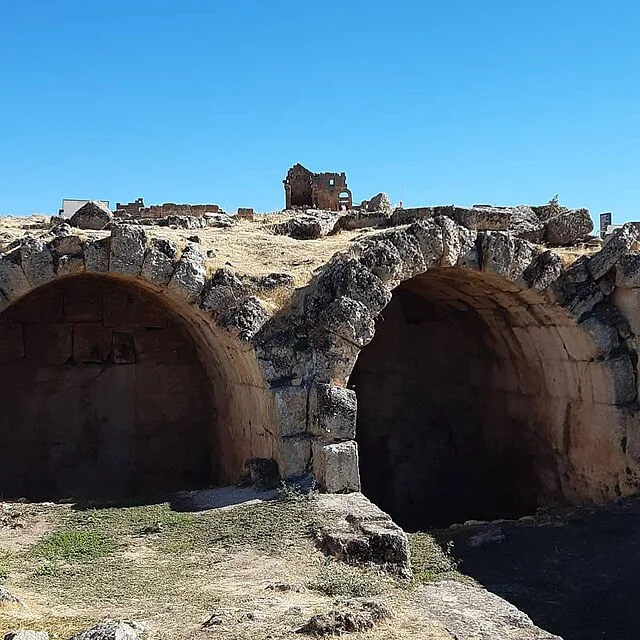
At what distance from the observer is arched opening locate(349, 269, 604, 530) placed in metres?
11.9

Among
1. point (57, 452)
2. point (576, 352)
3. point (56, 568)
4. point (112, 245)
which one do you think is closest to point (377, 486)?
point (576, 352)

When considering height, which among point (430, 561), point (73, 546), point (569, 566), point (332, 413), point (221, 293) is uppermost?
point (221, 293)

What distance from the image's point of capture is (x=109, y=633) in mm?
4938

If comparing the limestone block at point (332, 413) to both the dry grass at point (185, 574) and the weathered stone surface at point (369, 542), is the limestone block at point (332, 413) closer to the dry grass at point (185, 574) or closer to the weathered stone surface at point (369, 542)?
the dry grass at point (185, 574)

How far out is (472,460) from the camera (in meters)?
12.8

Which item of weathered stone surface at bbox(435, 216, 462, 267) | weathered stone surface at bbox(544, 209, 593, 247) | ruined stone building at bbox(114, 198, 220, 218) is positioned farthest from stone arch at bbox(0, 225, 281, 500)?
ruined stone building at bbox(114, 198, 220, 218)

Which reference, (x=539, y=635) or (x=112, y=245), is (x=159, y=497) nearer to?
(x=112, y=245)

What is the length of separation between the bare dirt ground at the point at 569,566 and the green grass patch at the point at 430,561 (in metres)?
0.14

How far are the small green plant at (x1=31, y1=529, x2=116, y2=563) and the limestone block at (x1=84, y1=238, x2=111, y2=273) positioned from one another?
9.75 feet

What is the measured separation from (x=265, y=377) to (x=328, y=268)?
58.5 inches

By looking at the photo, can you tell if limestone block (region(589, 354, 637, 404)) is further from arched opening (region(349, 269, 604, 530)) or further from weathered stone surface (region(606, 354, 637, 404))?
arched opening (region(349, 269, 604, 530))

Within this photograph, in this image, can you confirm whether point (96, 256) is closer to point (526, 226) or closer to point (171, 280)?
point (171, 280)

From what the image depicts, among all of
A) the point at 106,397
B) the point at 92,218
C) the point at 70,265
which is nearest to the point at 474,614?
the point at 70,265

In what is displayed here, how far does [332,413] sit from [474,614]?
3081 millimetres
